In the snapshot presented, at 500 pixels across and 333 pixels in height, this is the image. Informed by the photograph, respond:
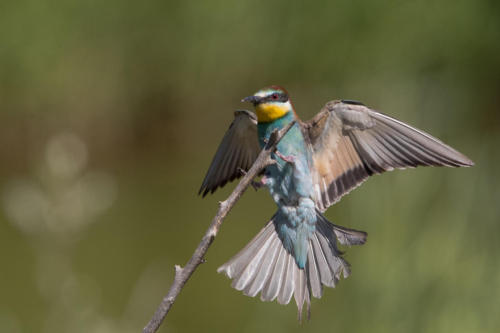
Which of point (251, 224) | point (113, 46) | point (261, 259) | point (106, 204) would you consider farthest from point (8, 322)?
point (113, 46)

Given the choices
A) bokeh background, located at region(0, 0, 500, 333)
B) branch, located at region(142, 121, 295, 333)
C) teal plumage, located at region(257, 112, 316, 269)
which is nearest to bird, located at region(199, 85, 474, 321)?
teal plumage, located at region(257, 112, 316, 269)

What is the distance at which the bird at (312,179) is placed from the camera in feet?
7.84

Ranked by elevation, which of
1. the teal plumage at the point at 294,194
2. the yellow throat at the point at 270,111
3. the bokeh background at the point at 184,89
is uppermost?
the yellow throat at the point at 270,111

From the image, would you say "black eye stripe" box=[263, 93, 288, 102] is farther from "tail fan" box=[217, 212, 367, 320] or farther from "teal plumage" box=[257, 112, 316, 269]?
"tail fan" box=[217, 212, 367, 320]

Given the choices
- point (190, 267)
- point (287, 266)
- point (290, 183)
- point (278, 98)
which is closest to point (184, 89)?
point (278, 98)

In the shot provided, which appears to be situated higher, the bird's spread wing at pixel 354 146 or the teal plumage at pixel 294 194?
the bird's spread wing at pixel 354 146

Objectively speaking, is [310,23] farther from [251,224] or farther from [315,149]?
[315,149]

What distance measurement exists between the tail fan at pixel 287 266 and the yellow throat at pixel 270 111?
0.37 metres

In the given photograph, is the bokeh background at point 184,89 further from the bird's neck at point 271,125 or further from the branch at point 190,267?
the branch at point 190,267

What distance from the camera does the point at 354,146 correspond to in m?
2.62

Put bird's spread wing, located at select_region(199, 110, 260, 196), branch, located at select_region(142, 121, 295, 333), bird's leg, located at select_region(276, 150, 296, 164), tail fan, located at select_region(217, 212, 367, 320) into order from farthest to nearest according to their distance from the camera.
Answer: bird's spread wing, located at select_region(199, 110, 260, 196) → bird's leg, located at select_region(276, 150, 296, 164) → tail fan, located at select_region(217, 212, 367, 320) → branch, located at select_region(142, 121, 295, 333)

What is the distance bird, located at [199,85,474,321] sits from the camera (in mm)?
2389

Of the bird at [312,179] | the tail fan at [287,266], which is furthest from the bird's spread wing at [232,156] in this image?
the tail fan at [287,266]

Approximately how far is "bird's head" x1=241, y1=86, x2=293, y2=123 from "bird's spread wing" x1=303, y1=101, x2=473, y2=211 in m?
0.11
